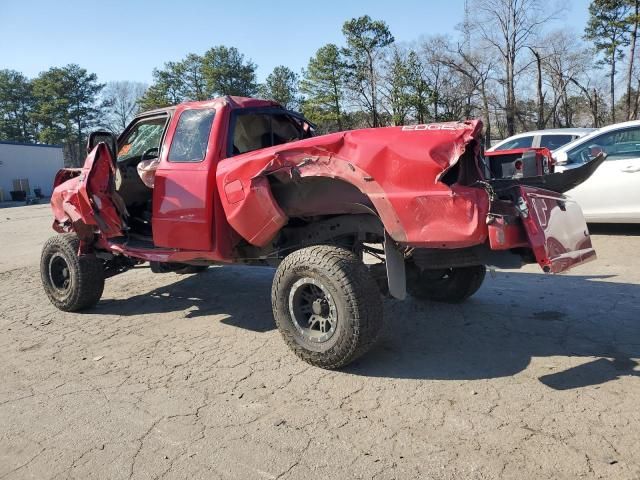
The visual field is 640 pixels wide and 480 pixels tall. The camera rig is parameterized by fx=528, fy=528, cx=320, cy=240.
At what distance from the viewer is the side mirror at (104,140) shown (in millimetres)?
5465

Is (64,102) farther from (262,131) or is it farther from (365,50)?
(262,131)

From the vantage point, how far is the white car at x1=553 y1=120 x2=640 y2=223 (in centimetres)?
780

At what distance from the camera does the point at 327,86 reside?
46906 millimetres

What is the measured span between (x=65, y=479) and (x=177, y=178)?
8.88ft

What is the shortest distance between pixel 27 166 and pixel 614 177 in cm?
5058

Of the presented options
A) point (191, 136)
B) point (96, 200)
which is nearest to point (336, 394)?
point (191, 136)

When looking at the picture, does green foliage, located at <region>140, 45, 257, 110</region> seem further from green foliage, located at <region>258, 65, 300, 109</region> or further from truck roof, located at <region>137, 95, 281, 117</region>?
truck roof, located at <region>137, 95, 281, 117</region>

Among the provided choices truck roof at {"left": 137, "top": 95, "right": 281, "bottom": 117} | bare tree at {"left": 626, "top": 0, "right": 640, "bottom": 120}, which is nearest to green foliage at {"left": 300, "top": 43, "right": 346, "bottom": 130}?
bare tree at {"left": 626, "top": 0, "right": 640, "bottom": 120}

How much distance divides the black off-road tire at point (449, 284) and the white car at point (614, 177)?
3.46 m

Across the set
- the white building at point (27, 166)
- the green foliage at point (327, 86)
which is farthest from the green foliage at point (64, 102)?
the green foliage at point (327, 86)

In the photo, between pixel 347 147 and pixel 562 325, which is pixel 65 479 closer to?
pixel 347 147

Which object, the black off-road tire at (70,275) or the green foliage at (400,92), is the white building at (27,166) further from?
the black off-road tire at (70,275)

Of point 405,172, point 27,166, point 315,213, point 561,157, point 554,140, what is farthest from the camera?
point 27,166

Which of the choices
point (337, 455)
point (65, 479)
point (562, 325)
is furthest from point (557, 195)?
point (65, 479)
